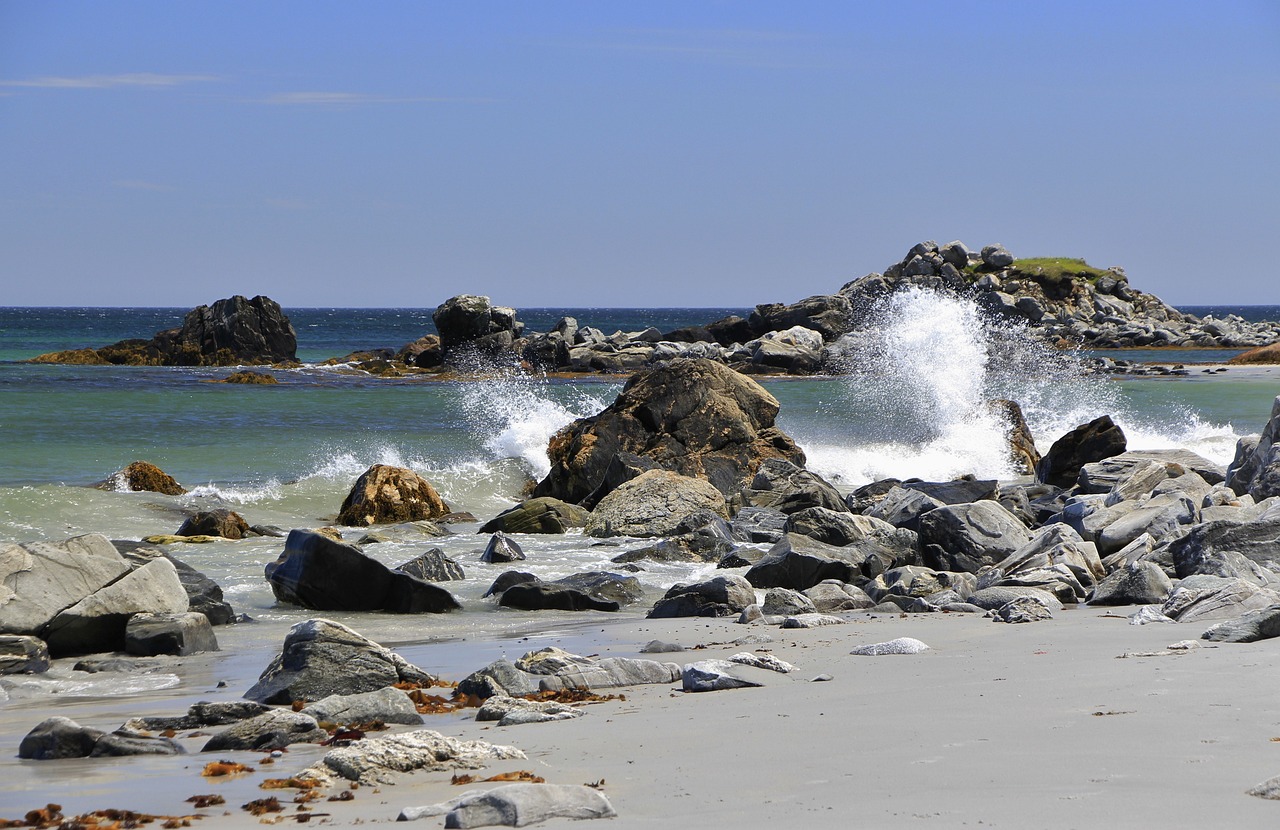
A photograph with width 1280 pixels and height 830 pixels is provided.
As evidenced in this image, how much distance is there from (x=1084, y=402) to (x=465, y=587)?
23902mm

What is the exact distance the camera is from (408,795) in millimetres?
3844

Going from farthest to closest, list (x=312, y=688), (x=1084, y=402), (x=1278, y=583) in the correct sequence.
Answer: (x=1084, y=402)
(x=1278, y=583)
(x=312, y=688)

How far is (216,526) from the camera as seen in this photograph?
43.5 ft

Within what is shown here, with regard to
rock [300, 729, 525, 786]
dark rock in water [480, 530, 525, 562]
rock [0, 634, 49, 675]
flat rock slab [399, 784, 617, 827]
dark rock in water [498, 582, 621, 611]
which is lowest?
dark rock in water [480, 530, 525, 562]

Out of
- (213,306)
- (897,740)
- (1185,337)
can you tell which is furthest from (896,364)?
(1185,337)

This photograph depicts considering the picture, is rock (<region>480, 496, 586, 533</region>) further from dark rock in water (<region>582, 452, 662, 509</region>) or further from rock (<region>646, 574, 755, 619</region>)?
rock (<region>646, 574, 755, 619</region>)

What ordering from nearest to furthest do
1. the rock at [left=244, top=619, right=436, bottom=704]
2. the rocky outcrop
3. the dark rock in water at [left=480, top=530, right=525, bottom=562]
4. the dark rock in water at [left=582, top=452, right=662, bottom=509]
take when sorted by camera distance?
the rock at [left=244, top=619, right=436, bottom=704], the dark rock in water at [left=480, top=530, right=525, bottom=562], the dark rock in water at [left=582, top=452, right=662, bottom=509], the rocky outcrop

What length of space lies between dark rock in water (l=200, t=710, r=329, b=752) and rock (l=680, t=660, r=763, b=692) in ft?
5.42

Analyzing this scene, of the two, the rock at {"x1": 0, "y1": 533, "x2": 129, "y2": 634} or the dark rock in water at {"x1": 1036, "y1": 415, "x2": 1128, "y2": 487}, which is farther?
the dark rock in water at {"x1": 1036, "y1": 415, "x2": 1128, "y2": 487}

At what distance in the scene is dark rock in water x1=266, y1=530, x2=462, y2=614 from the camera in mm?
9164

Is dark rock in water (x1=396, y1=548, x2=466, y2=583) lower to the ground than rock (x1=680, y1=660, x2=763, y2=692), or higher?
lower

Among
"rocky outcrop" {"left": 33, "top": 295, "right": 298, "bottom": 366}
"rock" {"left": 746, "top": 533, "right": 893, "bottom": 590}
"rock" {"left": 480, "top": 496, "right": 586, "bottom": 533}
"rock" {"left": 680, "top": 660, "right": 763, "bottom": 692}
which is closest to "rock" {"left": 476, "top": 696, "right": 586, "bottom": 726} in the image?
"rock" {"left": 680, "top": 660, "right": 763, "bottom": 692}

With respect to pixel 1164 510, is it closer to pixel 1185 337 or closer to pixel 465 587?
pixel 465 587

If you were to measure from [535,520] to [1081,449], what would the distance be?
8607mm
